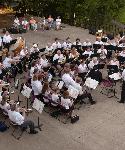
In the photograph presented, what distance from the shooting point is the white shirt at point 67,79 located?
58.7ft

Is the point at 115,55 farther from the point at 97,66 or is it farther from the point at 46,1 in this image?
the point at 46,1

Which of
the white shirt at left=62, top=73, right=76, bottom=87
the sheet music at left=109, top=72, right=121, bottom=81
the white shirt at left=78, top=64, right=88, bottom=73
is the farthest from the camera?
the white shirt at left=78, top=64, right=88, bottom=73

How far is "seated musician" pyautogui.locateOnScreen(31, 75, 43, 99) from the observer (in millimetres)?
17172

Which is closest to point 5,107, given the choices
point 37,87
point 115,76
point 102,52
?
point 37,87

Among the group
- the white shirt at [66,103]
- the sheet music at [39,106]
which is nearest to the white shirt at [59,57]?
the white shirt at [66,103]

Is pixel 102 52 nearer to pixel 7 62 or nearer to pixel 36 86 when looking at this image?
pixel 7 62

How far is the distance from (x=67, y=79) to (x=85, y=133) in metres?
2.96

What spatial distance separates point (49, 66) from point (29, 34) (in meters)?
8.99

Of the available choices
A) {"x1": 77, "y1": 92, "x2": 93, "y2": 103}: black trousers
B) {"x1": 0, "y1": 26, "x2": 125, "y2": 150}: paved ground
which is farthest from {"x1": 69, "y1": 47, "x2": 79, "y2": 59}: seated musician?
{"x1": 77, "y1": 92, "x2": 93, "y2": 103}: black trousers

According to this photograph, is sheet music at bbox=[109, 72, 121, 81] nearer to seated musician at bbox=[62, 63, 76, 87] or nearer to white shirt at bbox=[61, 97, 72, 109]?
seated musician at bbox=[62, 63, 76, 87]

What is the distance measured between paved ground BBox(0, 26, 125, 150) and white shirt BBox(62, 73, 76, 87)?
120cm

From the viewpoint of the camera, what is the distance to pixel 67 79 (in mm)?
17984

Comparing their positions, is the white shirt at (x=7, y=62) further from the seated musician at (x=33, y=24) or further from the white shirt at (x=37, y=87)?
the seated musician at (x=33, y=24)

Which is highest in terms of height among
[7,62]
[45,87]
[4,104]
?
[45,87]
